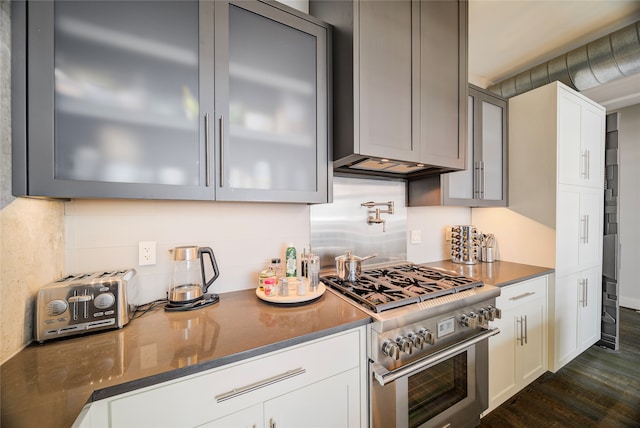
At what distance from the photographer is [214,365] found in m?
0.74

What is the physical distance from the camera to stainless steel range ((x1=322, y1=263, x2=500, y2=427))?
1.03 meters

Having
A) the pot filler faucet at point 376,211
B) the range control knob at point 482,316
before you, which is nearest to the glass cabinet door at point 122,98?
the pot filler faucet at point 376,211

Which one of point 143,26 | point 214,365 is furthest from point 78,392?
point 143,26

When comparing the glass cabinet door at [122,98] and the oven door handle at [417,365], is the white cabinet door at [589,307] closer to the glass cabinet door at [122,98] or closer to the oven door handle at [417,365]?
the oven door handle at [417,365]

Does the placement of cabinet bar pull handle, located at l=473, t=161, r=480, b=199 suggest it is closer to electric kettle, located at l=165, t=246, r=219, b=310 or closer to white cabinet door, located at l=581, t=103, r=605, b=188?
white cabinet door, located at l=581, t=103, r=605, b=188

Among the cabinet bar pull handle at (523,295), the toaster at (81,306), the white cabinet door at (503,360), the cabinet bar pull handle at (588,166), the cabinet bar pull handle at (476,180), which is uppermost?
the cabinet bar pull handle at (588,166)

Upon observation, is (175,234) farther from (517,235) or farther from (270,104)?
Result: (517,235)

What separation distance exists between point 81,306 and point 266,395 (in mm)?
764

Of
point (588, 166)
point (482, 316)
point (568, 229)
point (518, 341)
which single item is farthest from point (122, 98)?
point (588, 166)

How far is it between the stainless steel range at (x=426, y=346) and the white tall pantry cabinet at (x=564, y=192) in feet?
3.38

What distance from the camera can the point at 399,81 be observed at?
130cm

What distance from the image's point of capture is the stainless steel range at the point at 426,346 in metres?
1.03

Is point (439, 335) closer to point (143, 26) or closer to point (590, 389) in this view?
point (590, 389)

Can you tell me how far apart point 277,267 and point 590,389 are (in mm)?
2468
